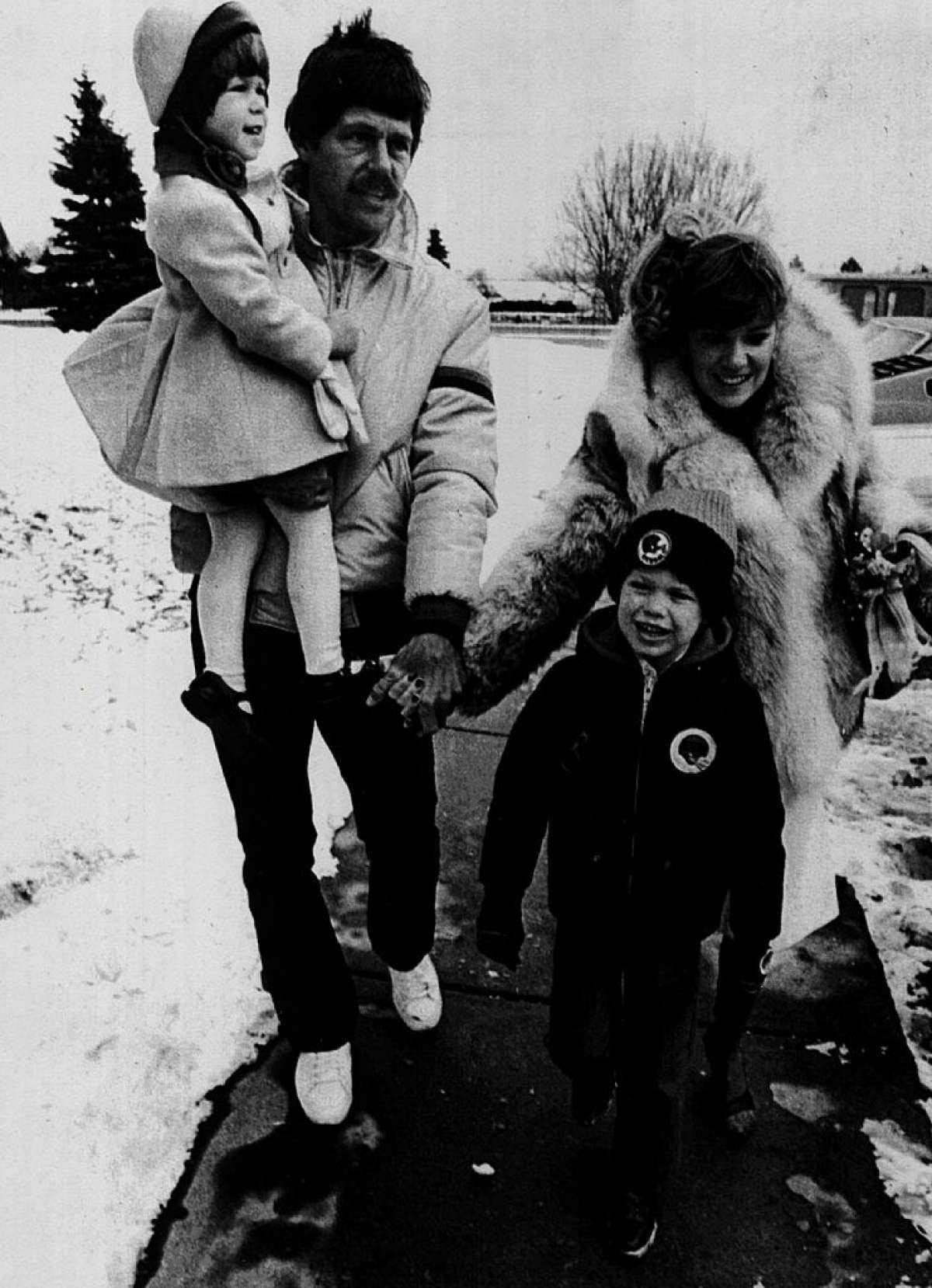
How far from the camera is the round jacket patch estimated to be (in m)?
1.77

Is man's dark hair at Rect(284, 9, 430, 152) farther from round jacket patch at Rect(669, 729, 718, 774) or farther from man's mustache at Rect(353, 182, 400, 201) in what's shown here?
round jacket patch at Rect(669, 729, 718, 774)

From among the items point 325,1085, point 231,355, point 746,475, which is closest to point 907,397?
point 746,475

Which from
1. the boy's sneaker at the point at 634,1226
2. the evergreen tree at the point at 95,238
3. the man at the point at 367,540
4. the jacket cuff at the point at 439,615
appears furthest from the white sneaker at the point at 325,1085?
the evergreen tree at the point at 95,238

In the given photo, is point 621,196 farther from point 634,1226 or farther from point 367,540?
point 634,1226

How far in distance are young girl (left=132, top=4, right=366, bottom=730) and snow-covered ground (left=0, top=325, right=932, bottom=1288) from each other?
0.94m

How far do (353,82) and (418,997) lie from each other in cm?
199

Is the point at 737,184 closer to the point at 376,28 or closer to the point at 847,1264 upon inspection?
the point at 376,28

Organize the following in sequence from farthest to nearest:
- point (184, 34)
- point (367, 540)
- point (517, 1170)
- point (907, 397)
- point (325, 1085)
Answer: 1. point (907, 397)
2. point (325, 1085)
3. point (517, 1170)
4. point (367, 540)
5. point (184, 34)

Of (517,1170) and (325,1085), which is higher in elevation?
(325,1085)

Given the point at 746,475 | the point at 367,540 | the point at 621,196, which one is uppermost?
the point at 621,196

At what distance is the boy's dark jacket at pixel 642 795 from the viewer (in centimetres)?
178

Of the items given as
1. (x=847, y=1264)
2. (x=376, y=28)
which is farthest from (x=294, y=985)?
(x=376, y=28)

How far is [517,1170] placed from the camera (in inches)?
84.0

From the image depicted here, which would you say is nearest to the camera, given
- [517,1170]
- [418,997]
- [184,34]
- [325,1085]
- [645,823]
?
[184,34]
